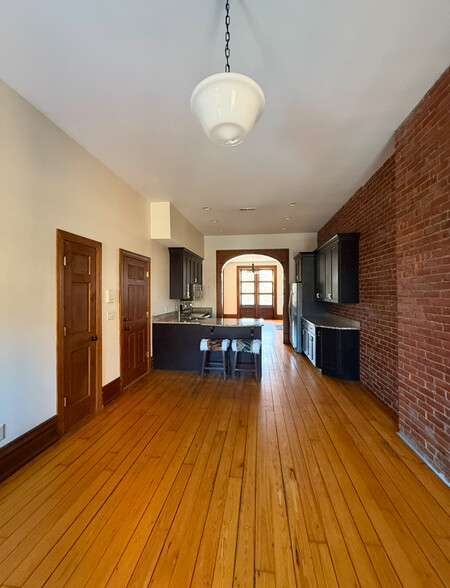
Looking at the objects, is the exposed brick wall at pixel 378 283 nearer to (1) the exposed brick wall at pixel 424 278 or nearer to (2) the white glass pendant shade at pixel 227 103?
(1) the exposed brick wall at pixel 424 278

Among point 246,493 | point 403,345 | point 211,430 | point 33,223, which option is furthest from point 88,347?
point 403,345

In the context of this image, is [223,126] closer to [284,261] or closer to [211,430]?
[211,430]

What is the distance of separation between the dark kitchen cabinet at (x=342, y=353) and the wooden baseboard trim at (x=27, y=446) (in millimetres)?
3902

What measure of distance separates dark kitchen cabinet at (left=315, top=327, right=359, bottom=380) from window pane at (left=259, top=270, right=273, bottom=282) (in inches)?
303

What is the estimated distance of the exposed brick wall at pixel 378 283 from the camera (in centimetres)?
307

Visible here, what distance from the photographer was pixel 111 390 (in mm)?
3361

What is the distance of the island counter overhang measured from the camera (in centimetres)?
452

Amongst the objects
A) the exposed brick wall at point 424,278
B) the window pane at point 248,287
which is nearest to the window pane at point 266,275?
the window pane at point 248,287

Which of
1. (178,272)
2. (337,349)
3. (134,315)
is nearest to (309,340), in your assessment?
(337,349)

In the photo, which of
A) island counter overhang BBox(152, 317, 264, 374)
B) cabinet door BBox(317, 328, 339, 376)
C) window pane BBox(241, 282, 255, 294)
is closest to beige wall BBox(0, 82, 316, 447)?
island counter overhang BBox(152, 317, 264, 374)

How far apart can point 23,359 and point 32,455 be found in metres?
0.85

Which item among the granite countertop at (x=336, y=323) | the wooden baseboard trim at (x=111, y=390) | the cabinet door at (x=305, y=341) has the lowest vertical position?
the wooden baseboard trim at (x=111, y=390)

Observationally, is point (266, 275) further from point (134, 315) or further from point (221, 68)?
point (221, 68)

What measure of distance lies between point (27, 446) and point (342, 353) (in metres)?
4.15
